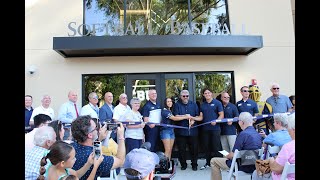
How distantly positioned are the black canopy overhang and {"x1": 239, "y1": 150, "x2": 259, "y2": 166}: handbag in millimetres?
4345

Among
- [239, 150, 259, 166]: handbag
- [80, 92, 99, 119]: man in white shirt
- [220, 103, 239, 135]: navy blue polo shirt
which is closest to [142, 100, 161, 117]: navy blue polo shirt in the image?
[80, 92, 99, 119]: man in white shirt

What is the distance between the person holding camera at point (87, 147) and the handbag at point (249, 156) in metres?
2.10

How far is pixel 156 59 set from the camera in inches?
360

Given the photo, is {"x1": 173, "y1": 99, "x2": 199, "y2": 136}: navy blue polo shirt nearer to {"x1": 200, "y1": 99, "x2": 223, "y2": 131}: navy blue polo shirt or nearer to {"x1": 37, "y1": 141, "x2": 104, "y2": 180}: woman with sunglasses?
{"x1": 200, "y1": 99, "x2": 223, "y2": 131}: navy blue polo shirt

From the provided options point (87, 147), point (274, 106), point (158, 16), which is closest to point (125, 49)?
point (158, 16)

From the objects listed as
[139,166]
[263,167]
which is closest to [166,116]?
[263,167]

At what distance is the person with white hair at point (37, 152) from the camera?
291cm

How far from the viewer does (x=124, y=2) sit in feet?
30.7

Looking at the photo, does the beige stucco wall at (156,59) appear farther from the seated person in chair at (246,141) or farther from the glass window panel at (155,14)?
the seated person in chair at (246,141)

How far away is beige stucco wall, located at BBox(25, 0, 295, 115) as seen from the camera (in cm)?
895

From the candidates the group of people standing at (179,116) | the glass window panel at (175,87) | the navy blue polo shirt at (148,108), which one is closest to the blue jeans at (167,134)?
the group of people standing at (179,116)

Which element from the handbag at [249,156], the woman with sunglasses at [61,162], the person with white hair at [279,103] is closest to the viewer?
the woman with sunglasses at [61,162]

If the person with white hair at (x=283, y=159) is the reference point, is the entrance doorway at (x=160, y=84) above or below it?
above
